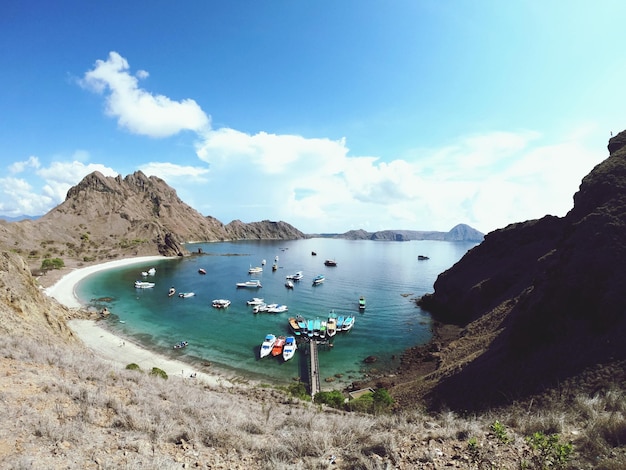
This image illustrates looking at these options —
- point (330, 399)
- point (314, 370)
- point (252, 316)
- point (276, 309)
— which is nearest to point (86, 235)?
point (252, 316)

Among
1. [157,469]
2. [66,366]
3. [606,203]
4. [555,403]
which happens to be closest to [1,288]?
[66,366]

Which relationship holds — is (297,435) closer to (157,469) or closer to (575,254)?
(157,469)

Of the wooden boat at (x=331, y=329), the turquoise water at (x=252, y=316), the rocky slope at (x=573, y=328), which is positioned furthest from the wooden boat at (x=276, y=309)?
the rocky slope at (x=573, y=328)

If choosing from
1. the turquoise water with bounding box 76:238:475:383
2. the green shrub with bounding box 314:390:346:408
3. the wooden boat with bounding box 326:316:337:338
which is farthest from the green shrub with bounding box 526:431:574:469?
the wooden boat with bounding box 326:316:337:338

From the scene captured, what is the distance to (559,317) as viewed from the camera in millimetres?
23516

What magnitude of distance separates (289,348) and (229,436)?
3196 centimetres

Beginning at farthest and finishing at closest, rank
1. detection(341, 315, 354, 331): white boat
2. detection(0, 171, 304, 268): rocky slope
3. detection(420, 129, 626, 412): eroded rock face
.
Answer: detection(0, 171, 304, 268): rocky slope → detection(341, 315, 354, 331): white boat → detection(420, 129, 626, 412): eroded rock face

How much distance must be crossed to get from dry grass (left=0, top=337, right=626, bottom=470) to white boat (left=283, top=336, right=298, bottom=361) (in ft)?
89.7

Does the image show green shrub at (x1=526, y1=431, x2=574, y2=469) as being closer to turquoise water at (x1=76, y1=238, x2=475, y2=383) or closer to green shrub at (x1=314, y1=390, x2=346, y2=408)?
green shrub at (x1=314, y1=390, x2=346, y2=408)

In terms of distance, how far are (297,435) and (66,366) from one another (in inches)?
518

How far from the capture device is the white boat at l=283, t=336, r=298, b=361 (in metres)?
39.1

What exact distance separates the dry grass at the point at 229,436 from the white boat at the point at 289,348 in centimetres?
2735

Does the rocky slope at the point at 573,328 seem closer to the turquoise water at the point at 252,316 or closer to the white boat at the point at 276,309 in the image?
the turquoise water at the point at 252,316

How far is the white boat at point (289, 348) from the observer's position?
128 feet
